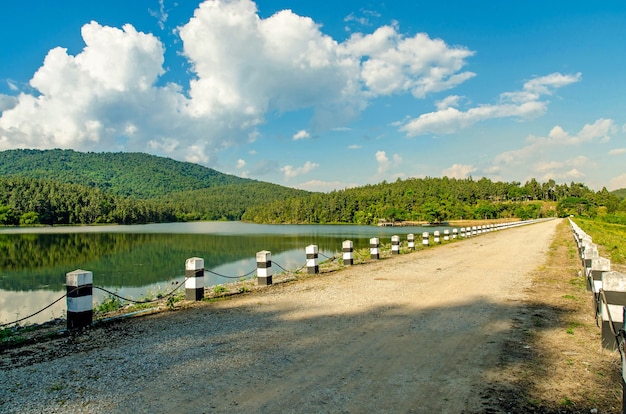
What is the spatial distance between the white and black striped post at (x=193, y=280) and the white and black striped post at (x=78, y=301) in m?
2.62

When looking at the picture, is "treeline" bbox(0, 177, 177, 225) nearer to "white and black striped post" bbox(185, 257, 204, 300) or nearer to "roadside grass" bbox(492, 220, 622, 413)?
"white and black striped post" bbox(185, 257, 204, 300)

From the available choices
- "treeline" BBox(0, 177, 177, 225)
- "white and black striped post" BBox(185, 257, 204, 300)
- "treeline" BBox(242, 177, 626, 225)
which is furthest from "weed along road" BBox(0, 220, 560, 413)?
"treeline" BBox(242, 177, 626, 225)

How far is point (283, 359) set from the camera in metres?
5.32

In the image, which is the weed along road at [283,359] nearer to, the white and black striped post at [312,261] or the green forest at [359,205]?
the white and black striped post at [312,261]

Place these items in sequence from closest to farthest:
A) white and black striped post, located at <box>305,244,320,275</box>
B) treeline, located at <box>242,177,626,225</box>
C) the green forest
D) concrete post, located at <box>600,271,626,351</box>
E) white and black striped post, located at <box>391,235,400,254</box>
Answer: concrete post, located at <box>600,271,626,351</box>, white and black striped post, located at <box>305,244,320,275</box>, white and black striped post, located at <box>391,235,400,254</box>, the green forest, treeline, located at <box>242,177,626,225</box>

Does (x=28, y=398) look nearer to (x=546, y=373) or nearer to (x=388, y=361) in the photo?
(x=388, y=361)

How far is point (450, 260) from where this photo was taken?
1706 cm

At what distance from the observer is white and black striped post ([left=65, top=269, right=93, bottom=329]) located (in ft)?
24.1

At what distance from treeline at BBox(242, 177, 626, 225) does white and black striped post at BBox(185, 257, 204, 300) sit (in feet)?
415

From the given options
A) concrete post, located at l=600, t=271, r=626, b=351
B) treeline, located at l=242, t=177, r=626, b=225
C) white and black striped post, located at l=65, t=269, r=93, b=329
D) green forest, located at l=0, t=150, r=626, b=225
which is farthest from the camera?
treeline, located at l=242, t=177, r=626, b=225

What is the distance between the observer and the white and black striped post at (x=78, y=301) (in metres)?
7.34

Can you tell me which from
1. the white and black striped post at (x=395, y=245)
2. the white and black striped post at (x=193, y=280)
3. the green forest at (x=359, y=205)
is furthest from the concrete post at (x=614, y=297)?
the green forest at (x=359, y=205)

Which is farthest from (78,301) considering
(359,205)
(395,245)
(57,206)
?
(359,205)

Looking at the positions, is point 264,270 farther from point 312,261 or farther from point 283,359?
point 283,359
